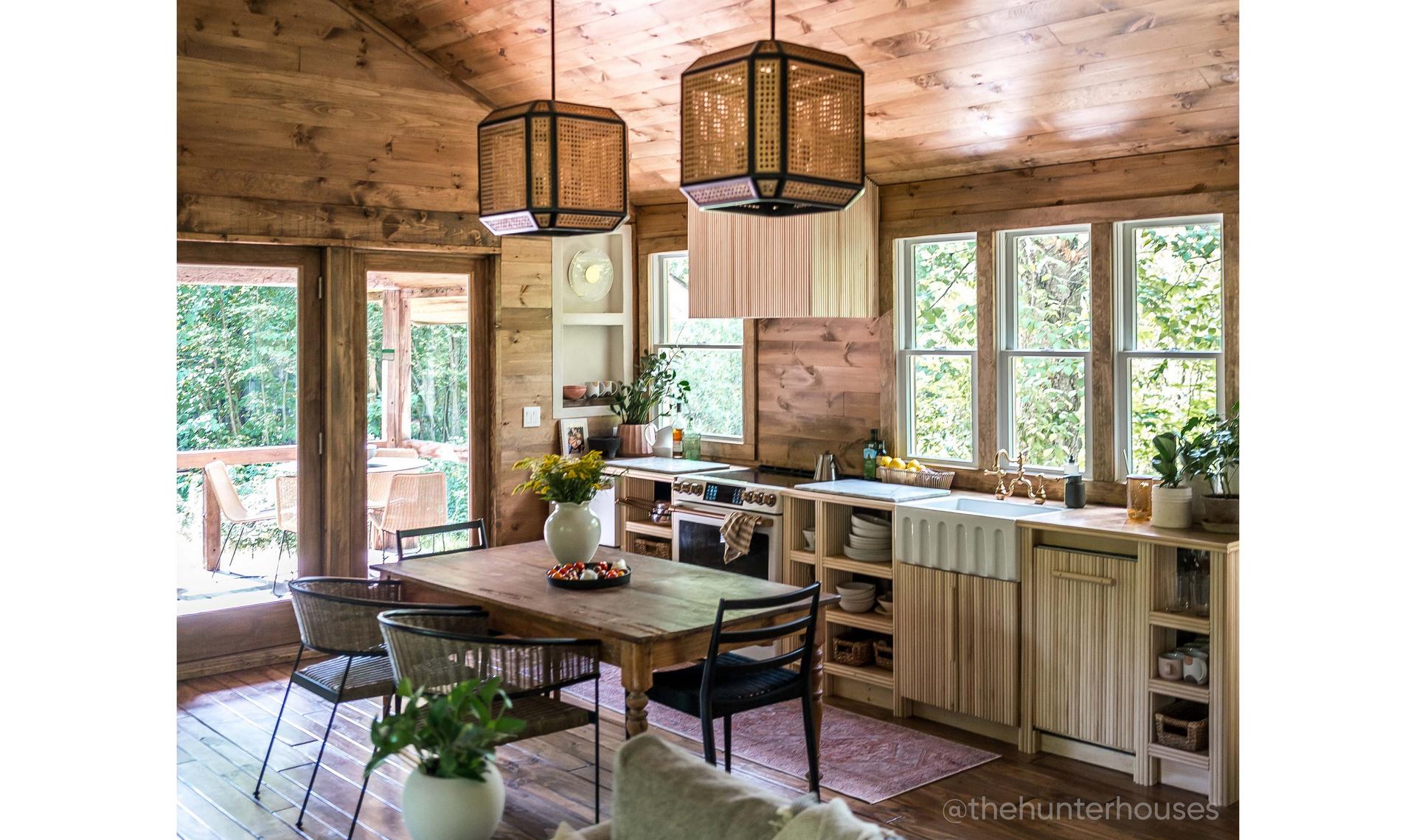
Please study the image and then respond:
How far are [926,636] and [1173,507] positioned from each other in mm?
1158

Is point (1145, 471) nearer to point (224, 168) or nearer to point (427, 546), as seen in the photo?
point (427, 546)

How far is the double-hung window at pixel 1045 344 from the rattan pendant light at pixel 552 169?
7.34 ft

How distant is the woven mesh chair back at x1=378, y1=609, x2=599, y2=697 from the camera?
3.55 meters

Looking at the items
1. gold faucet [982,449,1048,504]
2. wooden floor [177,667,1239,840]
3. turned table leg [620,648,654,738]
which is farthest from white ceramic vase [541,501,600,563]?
gold faucet [982,449,1048,504]

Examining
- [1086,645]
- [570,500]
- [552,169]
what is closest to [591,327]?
[570,500]

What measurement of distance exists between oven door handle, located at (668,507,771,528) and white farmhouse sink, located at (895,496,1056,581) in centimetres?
76

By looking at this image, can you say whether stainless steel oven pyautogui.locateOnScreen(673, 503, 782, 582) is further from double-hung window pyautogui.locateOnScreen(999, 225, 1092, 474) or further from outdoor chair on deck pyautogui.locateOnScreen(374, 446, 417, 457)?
outdoor chair on deck pyautogui.locateOnScreen(374, 446, 417, 457)

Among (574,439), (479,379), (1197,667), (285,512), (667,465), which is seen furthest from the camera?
(574,439)

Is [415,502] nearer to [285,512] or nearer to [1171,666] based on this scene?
A: [285,512]

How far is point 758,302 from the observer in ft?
19.1

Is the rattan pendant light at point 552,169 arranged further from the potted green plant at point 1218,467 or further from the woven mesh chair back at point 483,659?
the potted green plant at point 1218,467

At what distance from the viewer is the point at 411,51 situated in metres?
6.17
